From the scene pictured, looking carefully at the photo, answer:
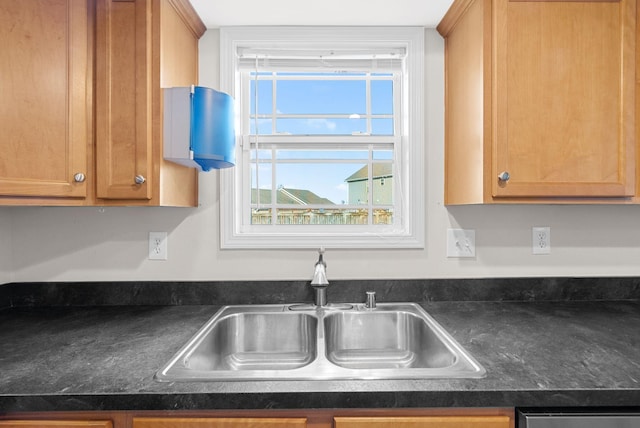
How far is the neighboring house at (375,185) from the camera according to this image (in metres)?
1.74

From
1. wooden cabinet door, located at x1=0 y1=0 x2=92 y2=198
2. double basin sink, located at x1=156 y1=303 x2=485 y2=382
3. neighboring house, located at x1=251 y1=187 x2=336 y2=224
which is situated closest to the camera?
wooden cabinet door, located at x1=0 y1=0 x2=92 y2=198

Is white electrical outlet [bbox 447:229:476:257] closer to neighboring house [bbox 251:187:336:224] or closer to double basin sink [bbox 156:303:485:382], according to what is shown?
double basin sink [bbox 156:303:485:382]

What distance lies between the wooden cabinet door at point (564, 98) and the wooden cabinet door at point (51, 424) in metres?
1.33

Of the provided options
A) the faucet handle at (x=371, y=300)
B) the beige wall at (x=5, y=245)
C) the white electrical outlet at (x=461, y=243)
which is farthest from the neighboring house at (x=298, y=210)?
the beige wall at (x=5, y=245)

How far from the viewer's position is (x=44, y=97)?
1161 millimetres

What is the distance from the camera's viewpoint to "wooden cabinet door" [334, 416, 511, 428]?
0.85m

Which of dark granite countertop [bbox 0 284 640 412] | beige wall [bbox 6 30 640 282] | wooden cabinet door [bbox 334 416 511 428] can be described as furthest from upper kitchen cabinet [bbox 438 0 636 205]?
wooden cabinet door [bbox 334 416 511 428]

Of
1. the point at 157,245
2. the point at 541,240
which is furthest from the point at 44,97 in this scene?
the point at 541,240

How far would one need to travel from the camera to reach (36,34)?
1146mm

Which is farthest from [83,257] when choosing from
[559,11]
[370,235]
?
[559,11]

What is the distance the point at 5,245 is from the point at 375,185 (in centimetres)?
166

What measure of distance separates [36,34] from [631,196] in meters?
2.11

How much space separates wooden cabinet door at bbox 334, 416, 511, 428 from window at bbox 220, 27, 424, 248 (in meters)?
0.84

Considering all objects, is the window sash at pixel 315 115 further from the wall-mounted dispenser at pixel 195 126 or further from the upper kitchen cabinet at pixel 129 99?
the upper kitchen cabinet at pixel 129 99
